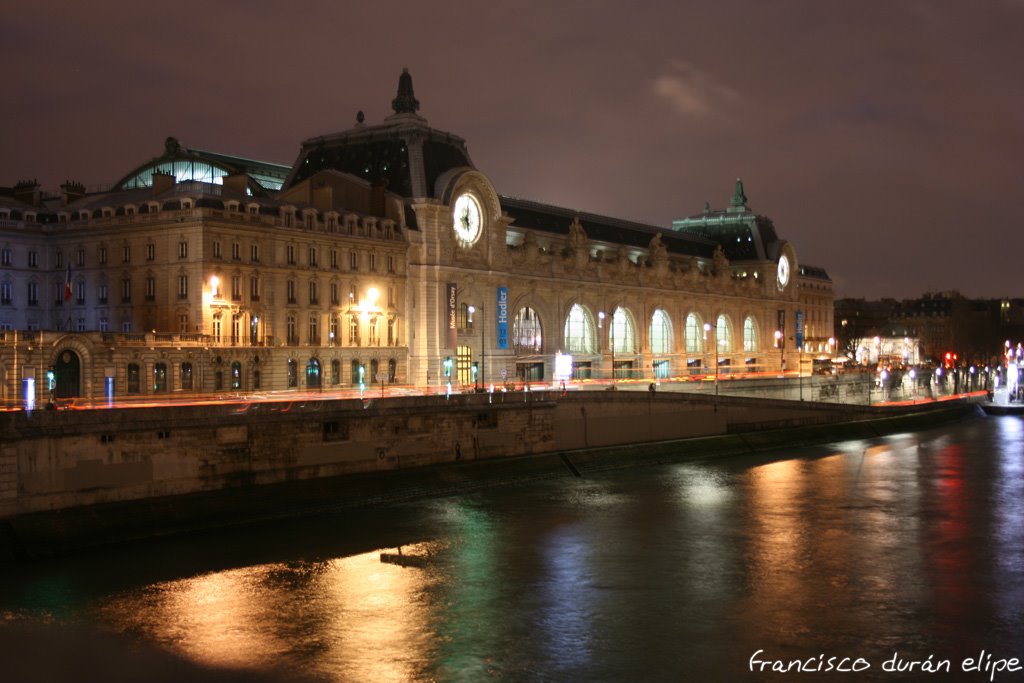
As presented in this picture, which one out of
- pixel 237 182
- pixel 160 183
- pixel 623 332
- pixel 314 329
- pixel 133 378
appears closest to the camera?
pixel 133 378

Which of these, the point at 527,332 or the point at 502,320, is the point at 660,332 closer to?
the point at 527,332

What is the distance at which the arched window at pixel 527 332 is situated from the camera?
92.0 metres

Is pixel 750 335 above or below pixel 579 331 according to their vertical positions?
above

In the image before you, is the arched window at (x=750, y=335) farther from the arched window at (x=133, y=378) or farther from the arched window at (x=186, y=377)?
the arched window at (x=133, y=378)

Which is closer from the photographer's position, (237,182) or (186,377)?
(186,377)

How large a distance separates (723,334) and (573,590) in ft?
325

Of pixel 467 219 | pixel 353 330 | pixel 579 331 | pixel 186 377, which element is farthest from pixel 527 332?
pixel 186 377

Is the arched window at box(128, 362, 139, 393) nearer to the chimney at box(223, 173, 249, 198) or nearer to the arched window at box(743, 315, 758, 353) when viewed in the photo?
the chimney at box(223, 173, 249, 198)

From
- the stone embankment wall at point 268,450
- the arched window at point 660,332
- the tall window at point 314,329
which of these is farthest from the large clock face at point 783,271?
the tall window at point 314,329

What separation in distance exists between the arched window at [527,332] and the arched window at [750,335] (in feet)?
149

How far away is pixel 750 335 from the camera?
13612cm

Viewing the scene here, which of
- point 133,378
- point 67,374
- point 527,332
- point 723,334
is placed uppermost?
point 723,334

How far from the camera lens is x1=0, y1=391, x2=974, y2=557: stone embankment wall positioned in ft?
120

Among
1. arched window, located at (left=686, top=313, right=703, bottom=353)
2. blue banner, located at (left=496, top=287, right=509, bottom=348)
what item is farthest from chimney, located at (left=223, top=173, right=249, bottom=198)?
arched window, located at (left=686, top=313, right=703, bottom=353)
